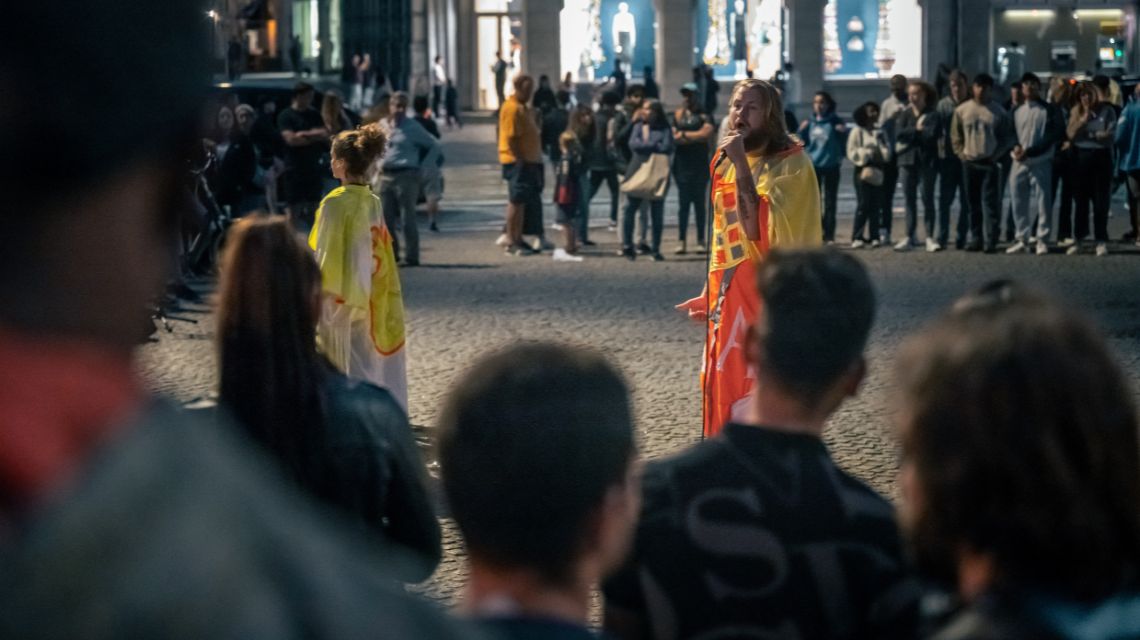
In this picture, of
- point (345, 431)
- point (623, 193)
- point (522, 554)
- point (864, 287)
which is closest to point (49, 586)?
point (522, 554)

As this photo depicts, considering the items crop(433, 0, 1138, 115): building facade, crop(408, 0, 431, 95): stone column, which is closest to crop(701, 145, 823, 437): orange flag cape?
crop(433, 0, 1138, 115): building facade

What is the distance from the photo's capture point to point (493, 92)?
46.7 metres

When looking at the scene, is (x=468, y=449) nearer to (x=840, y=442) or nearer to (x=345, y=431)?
(x=345, y=431)

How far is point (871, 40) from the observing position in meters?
41.0

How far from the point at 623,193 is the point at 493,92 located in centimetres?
3108

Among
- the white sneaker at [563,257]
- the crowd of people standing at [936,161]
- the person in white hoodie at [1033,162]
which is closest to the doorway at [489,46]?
the crowd of people standing at [936,161]

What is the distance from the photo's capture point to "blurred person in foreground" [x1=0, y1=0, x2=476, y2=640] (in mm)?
546

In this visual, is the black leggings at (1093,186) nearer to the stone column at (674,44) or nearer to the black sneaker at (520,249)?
the black sneaker at (520,249)

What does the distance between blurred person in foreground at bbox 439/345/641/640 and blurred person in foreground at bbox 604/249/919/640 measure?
0.39m

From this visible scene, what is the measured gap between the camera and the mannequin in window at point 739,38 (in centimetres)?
4046

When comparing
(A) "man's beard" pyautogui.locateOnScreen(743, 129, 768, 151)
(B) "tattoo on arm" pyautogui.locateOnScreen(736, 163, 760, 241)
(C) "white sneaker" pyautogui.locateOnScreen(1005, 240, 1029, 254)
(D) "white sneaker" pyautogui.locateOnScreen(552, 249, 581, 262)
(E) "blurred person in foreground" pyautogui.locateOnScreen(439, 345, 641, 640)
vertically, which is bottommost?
(D) "white sneaker" pyautogui.locateOnScreen(552, 249, 581, 262)

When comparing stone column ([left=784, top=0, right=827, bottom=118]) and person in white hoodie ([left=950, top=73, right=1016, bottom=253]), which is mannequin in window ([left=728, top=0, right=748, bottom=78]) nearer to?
stone column ([left=784, top=0, right=827, bottom=118])

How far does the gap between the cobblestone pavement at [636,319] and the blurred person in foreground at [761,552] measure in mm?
3188

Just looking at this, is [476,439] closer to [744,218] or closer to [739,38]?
[744,218]
